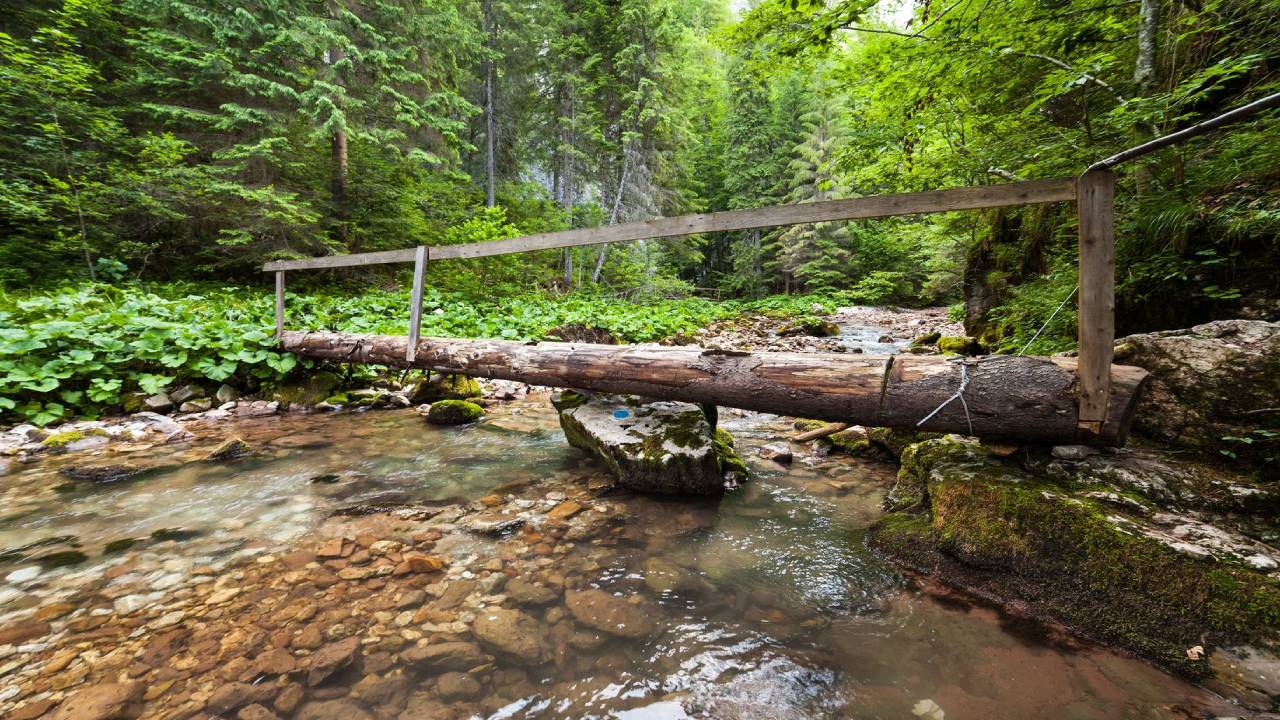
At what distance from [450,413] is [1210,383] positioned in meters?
6.12

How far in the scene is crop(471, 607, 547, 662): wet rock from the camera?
182cm

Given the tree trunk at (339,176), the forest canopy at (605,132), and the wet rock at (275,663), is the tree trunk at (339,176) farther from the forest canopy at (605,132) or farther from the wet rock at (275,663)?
the wet rock at (275,663)

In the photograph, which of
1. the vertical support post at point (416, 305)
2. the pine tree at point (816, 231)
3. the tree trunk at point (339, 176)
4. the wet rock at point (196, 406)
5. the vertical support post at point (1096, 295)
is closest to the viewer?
the vertical support post at point (1096, 295)

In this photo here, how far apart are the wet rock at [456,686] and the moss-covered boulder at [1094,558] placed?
2275mm

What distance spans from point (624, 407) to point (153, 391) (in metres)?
5.58

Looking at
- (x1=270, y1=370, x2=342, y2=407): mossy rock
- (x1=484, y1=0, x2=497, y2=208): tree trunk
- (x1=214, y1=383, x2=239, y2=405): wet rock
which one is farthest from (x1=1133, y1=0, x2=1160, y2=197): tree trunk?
(x1=484, y1=0, x2=497, y2=208): tree trunk

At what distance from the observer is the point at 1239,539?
173 centimetres

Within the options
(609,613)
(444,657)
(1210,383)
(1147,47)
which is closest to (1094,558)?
(1210,383)

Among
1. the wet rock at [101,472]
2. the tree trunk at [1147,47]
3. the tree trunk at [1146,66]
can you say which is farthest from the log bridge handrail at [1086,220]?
the wet rock at [101,472]

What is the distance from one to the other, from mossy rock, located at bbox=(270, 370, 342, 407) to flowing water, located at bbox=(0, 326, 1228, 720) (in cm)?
149

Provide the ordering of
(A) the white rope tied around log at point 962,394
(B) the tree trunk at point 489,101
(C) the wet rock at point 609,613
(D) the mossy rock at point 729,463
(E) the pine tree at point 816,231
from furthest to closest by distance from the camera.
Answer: (E) the pine tree at point 816,231 → (B) the tree trunk at point 489,101 → (D) the mossy rock at point 729,463 → (A) the white rope tied around log at point 962,394 → (C) the wet rock at point 609,613

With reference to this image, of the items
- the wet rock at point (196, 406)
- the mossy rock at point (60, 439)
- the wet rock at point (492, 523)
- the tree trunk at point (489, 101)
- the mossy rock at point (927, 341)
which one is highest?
the tree trunk at point (489, 101)

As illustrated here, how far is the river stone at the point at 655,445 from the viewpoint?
10.8ft

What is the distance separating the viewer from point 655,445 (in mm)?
3404
